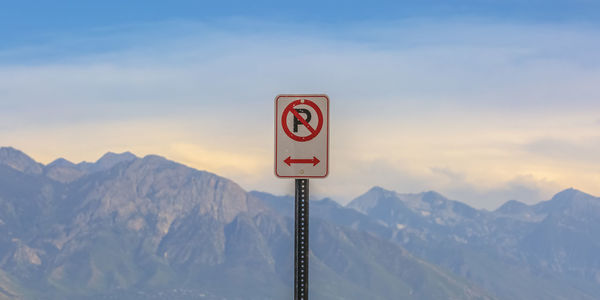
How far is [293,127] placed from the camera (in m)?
10.5

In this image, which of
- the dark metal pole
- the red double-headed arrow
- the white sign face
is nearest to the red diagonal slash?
the white sign face

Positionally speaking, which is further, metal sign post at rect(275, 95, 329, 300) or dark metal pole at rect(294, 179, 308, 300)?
metal sign post at rect(275, 95, 329, 300)

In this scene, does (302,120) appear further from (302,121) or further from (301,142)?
(301,142)

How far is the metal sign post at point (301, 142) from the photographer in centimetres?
1048

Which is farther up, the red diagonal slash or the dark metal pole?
the red diagonal slash

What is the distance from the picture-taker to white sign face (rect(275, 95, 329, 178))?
10492mm

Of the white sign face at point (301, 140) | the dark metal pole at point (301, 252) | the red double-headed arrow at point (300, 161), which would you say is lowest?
the dark metal pole at point (301, 252)

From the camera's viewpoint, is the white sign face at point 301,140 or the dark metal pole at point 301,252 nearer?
the dark metal pole at point 301,252

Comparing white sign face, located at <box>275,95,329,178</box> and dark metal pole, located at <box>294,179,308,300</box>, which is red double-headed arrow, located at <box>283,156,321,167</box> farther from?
dark metal pole, located at <box>294,179,308,300</box>

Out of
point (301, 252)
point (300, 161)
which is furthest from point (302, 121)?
point (301, 252)

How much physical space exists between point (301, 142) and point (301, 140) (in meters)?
0.02

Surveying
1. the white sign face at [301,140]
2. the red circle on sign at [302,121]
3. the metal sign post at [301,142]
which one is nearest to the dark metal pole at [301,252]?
the metal sign post at [301,142]

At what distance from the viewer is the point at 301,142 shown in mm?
10516

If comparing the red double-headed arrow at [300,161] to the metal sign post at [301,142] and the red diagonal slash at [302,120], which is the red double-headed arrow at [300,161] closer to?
the metal sign post at [301,142]
